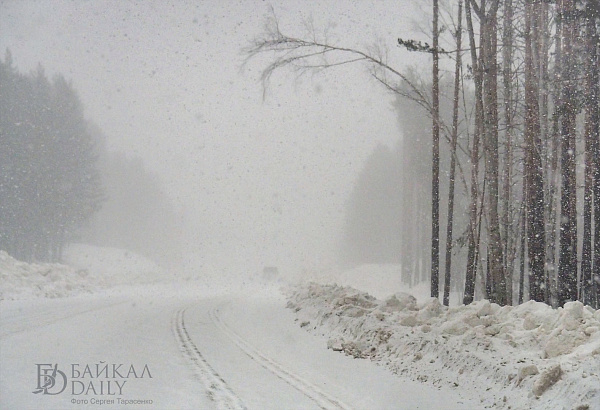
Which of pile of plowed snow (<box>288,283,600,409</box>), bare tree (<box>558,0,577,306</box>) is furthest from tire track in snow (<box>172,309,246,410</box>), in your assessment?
bare tree (<box>558,0,577,306</box>)

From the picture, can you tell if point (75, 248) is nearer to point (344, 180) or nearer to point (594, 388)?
point (594, 388)

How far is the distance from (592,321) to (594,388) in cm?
179

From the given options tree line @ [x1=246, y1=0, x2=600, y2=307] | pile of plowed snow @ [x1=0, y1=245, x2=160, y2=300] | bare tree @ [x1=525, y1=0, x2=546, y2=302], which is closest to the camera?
bare tree @ [x1=525, y1=0, x2=546, y2=302]

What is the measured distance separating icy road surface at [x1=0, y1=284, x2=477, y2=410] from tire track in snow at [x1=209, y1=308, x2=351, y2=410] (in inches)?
0.6

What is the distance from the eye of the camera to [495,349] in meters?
7.53

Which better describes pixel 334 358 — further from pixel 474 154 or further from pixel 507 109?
pixel 507 109

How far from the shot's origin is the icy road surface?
242 inches

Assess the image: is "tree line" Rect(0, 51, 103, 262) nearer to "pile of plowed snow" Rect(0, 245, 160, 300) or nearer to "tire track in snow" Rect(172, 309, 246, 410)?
"pile of plowed snow" Rect(0, 245, 160, 300)

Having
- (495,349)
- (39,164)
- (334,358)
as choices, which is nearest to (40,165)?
(39,164)

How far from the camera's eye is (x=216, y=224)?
15200 cm

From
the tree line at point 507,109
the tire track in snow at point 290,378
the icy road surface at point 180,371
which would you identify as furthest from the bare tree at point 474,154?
the tire track in snow at point 290,378

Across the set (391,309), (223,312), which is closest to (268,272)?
(223,312)

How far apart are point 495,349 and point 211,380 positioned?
13.6 ft

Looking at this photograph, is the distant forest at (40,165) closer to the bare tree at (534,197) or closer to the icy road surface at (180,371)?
the icy road surface at (180,371)
